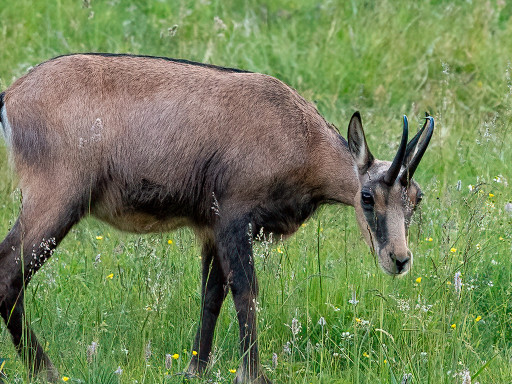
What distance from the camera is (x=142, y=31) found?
1016cm

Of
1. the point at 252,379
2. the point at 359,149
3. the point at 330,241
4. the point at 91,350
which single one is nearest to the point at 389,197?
the point at 359,149

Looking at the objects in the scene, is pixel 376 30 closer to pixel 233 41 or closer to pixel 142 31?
pixel 233 41

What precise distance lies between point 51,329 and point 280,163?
1.66m

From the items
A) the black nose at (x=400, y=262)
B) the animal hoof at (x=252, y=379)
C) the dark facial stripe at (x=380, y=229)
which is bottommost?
the animal hoof at (x=252, y=379)

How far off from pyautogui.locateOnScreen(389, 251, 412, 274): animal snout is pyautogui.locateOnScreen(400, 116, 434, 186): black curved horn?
1.38 feet

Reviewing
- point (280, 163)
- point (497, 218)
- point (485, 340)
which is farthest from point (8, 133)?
point (497, 218)

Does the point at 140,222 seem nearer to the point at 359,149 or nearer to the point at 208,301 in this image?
the point at 208,301

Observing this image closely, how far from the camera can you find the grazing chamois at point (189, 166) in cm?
524

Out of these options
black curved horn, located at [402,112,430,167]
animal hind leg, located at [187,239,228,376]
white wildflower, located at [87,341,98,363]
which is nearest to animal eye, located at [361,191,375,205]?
black curved horn, located at [402,112,430,167]

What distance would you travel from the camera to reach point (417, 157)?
518 cm

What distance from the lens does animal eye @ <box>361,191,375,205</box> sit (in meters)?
5.39

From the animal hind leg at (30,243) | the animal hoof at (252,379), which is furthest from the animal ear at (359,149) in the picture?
the animal hind leg at (30,243)

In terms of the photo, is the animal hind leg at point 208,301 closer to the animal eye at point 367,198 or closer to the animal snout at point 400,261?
the animal eye at point 367,198

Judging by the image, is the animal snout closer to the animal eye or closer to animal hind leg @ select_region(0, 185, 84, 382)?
the animal eye
